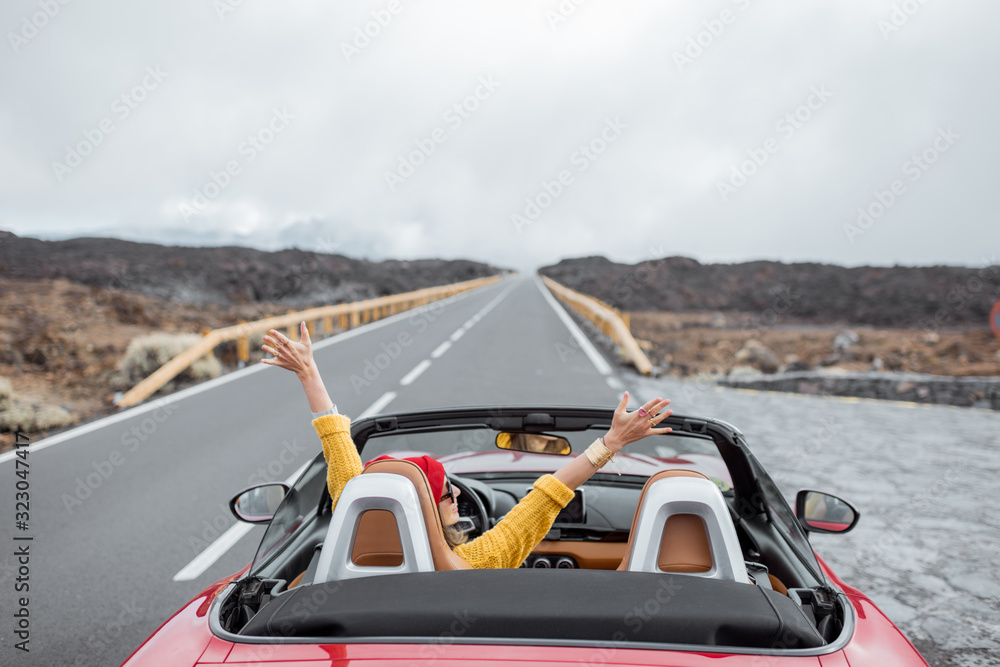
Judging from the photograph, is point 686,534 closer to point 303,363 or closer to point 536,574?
point 536,574

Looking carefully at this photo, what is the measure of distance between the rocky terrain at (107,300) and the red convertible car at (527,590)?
7.05 meters

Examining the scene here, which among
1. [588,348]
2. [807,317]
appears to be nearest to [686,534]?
[588,348]

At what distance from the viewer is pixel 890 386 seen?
1095cm

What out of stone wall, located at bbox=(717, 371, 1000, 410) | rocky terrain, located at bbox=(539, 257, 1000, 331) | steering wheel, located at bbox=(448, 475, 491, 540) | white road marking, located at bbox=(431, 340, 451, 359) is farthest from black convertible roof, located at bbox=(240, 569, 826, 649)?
rocky terrain, located at bbox=(539, 257, 1000, 331)

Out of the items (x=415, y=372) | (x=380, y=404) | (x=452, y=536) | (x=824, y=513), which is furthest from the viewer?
(x=415, y=372)

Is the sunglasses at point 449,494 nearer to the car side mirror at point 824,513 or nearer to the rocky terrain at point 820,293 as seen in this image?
the car side mirror at point 824,513

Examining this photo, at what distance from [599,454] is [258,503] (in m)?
1.44

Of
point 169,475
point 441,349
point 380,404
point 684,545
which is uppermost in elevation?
point 684,545

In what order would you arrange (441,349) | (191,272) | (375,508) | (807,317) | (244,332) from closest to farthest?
(375,508) < (244,332) < (441,349) < (807,317) < (191,272)

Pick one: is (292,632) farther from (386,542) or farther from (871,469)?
(871,469)

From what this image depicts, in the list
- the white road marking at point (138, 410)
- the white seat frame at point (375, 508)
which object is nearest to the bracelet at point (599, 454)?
the white seat frame at point (375, 508)

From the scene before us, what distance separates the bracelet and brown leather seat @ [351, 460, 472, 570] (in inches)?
20.2

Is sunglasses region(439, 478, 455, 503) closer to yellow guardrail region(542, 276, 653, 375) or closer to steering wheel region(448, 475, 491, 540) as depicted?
steering wheel region(448, 475, 491, 540)

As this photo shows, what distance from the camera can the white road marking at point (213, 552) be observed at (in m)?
4.13
